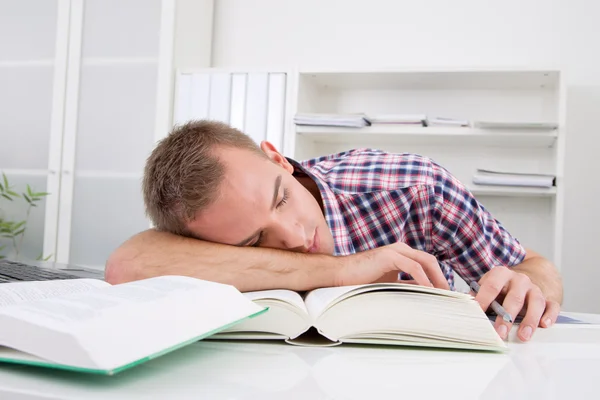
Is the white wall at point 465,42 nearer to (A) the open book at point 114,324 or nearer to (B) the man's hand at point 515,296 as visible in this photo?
(B) the man's hand at point 515,296

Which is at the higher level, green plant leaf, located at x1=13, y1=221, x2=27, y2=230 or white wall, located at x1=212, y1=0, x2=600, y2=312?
white wall, located at x1=212, y1=0, x2=600, y2=312

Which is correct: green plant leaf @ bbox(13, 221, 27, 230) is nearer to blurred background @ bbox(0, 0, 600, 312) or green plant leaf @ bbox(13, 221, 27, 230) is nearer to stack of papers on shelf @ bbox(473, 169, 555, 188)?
blurred background @ bbox(0, 0, 600, 312)

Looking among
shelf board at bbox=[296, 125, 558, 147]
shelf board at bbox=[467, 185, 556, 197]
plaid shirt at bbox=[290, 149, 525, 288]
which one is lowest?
plaid shirt at bbox=[290, 149, 525, 288]

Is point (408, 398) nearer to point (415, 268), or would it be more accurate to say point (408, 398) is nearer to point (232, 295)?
point (232, 295)

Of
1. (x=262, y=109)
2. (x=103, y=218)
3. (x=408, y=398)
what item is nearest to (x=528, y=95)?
(x=262, y=109)

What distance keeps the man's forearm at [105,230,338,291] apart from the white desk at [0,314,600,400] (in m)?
0.29

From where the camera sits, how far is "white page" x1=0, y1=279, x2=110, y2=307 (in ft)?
2.22

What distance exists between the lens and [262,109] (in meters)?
2.73

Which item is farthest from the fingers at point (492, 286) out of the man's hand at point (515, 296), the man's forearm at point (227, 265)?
the man's forearm at point (227, 265)

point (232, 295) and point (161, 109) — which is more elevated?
point (161, 109)

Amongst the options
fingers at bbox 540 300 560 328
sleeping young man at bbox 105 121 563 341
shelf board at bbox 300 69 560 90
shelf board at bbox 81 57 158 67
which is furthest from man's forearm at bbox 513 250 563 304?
shelf board at bbox 81 57 158 67

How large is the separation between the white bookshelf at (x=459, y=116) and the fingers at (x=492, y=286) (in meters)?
1.74

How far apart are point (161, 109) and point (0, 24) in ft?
3.76

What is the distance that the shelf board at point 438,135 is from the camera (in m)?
2.48
